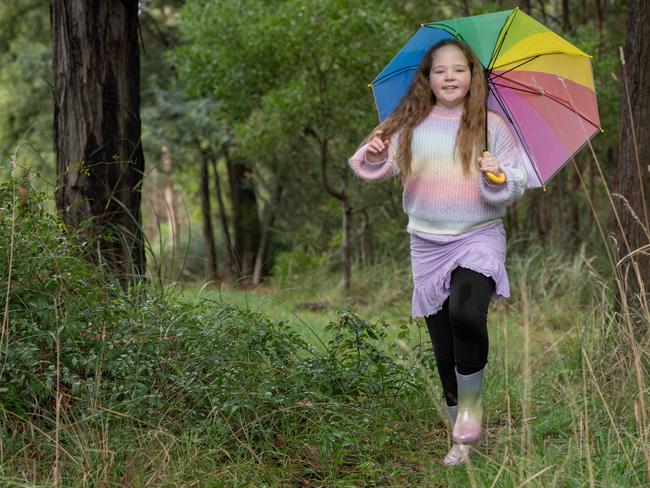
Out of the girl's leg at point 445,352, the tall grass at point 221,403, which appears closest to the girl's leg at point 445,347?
the girl's leg at point 445,352

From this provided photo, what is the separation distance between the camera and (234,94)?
12.0 metres

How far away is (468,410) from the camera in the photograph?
4.04 m

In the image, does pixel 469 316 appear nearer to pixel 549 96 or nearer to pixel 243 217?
pixel 549 96

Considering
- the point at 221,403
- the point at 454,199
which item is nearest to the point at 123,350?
the point at 221,403

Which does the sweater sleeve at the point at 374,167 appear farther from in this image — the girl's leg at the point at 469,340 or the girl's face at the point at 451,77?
the girl's leg at the point at 469,340

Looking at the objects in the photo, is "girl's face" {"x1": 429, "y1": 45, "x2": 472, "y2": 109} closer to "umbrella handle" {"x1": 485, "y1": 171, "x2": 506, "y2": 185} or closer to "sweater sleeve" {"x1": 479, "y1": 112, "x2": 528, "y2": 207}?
"sweater sleeve" {"x1": 479, "y1": 112, "x2": 528, "y2": 207}

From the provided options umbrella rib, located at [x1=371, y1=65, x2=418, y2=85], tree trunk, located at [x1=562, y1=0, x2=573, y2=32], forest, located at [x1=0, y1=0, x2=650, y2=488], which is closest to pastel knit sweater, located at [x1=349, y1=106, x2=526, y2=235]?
forest, located at [x1=0, y1=0, x2=650, y2=488]

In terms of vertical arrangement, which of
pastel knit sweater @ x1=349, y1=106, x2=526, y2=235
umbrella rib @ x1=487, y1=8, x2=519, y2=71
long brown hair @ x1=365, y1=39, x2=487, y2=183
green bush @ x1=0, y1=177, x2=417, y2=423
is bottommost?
green bush @ x1=0, y1=177, x2=417, y2=423

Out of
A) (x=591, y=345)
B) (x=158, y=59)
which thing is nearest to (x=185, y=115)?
(x=158, y=59)

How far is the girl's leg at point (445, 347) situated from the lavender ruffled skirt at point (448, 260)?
5cm

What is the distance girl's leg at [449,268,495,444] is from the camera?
13.0ft

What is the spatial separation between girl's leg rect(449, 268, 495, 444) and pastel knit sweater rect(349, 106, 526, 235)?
0.82 ft

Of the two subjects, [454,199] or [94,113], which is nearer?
[454,199]

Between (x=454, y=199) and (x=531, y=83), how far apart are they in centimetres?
68
